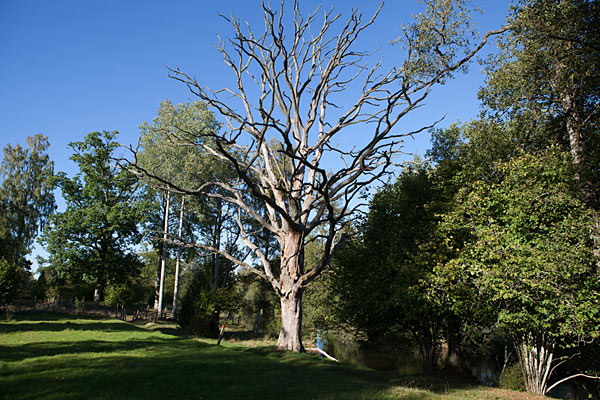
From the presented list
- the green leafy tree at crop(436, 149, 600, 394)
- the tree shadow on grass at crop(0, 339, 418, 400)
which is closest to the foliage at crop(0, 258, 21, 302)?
the tree shadow on grass at crop(0, 339, 418, 400)

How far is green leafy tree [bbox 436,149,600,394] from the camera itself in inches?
393

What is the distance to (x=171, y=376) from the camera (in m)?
8.62

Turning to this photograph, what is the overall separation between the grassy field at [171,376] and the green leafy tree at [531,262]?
2.58 m

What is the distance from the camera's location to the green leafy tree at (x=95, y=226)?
103ft

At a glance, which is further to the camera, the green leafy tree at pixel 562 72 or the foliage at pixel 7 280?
the foliage at pixel 7 280

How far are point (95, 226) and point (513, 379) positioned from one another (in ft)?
106

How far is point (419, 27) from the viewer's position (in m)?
12.9

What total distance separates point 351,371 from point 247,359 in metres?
3.52

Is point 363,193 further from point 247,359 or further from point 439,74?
point 247,359

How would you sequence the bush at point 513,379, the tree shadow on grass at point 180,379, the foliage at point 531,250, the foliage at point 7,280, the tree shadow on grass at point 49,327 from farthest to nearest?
the foliage at point 7,280
the tree shadow on grass at point 49,327
the bush at point 513,379
the foliage at point 531,250
the tree shadow on grass at point 180,379

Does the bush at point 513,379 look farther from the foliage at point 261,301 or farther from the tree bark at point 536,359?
the foliage at point 261,301

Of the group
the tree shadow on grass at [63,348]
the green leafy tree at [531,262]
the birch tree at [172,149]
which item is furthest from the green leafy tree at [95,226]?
the green leafy tree at [531,262]

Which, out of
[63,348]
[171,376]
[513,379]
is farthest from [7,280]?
[513,379]

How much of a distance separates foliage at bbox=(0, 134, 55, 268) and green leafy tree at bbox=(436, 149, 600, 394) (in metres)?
44.5
